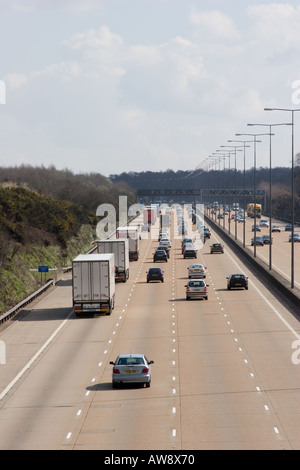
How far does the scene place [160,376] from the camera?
120ft

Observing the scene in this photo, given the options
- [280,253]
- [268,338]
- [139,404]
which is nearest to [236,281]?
[268,338]

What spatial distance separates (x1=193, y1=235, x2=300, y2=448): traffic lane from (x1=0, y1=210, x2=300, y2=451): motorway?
49mm

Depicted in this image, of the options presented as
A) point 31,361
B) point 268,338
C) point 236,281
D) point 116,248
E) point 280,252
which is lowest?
point 280,252

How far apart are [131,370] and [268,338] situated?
12.7 meters

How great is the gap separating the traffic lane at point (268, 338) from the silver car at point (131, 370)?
380 cm

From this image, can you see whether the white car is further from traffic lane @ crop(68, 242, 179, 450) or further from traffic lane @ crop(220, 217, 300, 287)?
traffic lane @ crop(68, 242, 179, 450)

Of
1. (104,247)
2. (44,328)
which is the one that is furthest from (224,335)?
(104,247)

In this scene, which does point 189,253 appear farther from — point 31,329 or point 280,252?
point 31,329

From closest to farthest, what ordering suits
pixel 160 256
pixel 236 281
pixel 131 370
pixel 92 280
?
pixel 131 370 < pixel 92 280 < pixel 236 281 < pixel 160 256

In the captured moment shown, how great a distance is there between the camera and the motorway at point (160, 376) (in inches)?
1064

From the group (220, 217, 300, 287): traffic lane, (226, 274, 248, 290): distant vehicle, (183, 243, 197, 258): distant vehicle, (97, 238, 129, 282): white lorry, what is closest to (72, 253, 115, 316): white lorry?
(226, 274, 248, 290): distant vehicle

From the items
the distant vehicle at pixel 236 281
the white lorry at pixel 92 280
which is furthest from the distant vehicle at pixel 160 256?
the white lorry at pixel 92 280

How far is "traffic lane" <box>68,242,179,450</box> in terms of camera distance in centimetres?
2633
